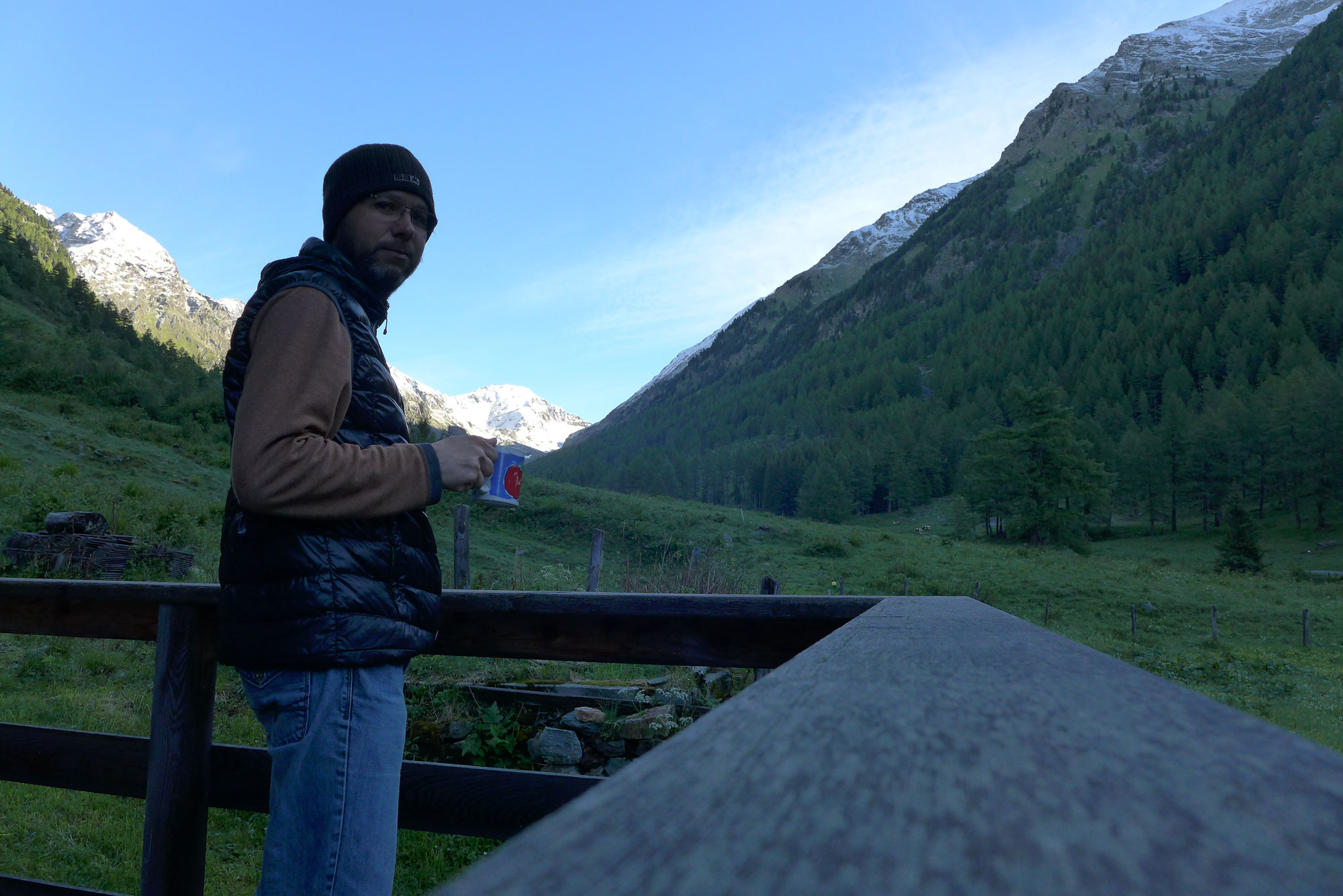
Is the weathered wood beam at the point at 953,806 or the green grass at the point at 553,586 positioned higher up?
the weathered wood beam at the point at 953,806

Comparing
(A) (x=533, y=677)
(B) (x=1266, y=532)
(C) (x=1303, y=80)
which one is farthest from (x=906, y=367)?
(A) (x=533, y=677)

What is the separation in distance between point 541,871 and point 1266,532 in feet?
209

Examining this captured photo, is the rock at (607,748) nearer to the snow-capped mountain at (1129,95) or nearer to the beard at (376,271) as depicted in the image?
the beard at (376,271)

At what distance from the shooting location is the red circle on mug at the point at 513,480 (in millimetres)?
2100

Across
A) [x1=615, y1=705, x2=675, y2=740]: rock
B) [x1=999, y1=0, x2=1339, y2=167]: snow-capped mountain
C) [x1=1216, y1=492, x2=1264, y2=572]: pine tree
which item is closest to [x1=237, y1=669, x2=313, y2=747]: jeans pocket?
[x1=615, y1=705, x2=675, y2=740]: rock

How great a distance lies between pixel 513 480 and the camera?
2148 mm

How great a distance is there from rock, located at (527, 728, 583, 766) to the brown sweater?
13.3ft

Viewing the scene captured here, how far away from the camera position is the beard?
6.03 ft

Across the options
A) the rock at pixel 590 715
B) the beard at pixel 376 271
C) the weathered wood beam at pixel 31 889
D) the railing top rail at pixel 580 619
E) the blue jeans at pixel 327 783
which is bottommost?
the rock at pixel 590 715

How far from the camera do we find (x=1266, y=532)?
4991 centimetres

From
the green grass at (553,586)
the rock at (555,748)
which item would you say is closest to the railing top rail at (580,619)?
the green grass at (553,586)

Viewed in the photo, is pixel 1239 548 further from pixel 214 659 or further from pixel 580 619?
pixel 214 659

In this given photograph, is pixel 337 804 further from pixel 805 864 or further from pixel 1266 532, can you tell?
pixel 1266 532

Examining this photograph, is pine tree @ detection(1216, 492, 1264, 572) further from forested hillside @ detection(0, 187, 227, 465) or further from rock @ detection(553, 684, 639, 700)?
forested hillside @ detection(0, 187, 227, 465)
